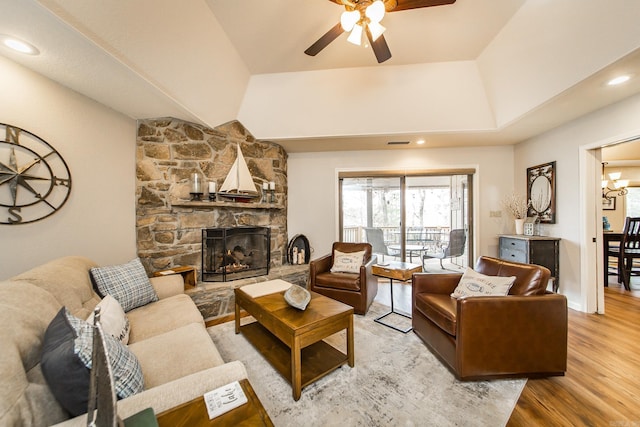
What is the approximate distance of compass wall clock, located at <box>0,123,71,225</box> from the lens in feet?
6.07

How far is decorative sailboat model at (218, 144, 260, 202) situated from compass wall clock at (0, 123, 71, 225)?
5.05 ft

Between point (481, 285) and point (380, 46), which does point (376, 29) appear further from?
point (481, 285)

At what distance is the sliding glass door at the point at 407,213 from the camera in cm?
→ 444

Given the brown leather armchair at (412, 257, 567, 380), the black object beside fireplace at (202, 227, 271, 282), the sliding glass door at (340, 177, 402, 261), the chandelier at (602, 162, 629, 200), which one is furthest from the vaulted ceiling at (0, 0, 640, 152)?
the chandelier at (602, 162, 629, 200)

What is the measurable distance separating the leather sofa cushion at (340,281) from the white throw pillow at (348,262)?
0.09m

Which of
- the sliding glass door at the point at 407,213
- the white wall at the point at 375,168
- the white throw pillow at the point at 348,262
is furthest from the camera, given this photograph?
the sliding glass door at the point at 407,213

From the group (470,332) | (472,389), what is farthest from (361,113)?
(472,389)

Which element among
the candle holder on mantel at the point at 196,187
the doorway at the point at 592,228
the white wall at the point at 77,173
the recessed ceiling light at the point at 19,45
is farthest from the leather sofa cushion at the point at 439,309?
the recessed ceiling light at the point at 19,45

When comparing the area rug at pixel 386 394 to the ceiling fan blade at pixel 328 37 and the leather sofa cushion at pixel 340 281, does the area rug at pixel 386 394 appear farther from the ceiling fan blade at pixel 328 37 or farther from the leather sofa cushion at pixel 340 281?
the ceiling fan blade at pixel 328 37

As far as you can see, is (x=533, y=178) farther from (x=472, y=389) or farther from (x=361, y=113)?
(x=472, y=389)

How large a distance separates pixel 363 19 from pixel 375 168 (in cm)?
264

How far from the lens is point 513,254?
144 inches

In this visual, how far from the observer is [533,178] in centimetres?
379

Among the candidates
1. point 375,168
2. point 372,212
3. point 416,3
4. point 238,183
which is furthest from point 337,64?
point 372,212
